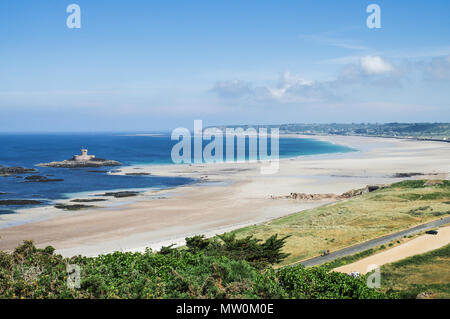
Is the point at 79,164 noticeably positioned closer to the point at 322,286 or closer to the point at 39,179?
the point at 39,179

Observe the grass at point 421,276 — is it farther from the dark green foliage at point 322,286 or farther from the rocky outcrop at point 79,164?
the rocky outcrop at point 79,164

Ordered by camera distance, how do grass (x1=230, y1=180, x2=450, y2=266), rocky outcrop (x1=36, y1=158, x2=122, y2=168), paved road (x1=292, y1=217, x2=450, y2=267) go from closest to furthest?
paved road (x1=292, y1=217, x2=450, y2=267) < grass (x1=230, y1=180, x2=450, y2=266) < rocky outcrop (x1=36, y1=158, x2=122, y2=168)

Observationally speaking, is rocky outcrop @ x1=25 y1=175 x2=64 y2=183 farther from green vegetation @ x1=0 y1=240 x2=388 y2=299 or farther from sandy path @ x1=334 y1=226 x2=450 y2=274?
sandy path @ x1=334 y1=226 x2=450 y2=274

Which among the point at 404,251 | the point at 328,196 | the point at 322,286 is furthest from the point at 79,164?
the point at 322,286

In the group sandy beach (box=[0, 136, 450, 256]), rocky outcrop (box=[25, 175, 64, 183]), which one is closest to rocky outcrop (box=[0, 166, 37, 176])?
rocky outcrop (box=[25, 175, 64, 183])

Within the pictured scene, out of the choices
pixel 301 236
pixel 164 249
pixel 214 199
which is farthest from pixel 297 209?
Answer: pixel 164 249

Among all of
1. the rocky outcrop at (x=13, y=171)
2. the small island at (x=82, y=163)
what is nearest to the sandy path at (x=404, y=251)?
the rocky outcrop at (x=13, y=171)

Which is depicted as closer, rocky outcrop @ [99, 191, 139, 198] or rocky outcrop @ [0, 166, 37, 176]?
rocky outcrop @ [99, 191, 139, 198]
